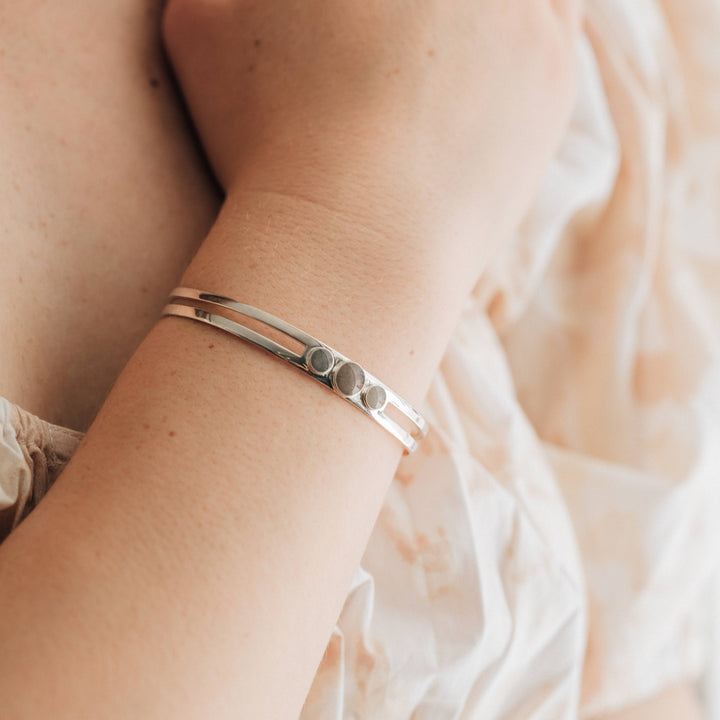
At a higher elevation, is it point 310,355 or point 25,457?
point 310,355

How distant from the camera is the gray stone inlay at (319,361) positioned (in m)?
0.43

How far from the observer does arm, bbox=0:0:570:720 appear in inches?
14.1

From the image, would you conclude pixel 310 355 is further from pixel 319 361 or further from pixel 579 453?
pixel 579 453

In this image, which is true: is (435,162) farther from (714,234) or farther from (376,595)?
(714,234)

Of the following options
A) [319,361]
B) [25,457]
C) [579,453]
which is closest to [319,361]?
[319,361]

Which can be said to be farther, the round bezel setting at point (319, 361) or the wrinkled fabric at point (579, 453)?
the wrinkled fabric at point (579, 453)

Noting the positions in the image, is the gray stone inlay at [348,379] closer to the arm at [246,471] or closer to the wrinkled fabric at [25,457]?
the arm at [246,471]

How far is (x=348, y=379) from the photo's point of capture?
44cm

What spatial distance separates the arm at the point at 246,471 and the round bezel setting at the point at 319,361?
1cm

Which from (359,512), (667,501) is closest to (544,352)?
(667,501)

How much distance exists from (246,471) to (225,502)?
2 centimetres

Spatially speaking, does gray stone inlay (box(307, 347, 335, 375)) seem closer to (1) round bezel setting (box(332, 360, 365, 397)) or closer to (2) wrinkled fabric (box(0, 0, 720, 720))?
(1) round bezel setting (box(332, 360, 365, 397))

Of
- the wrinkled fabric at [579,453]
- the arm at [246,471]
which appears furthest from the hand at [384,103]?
the wrinkled fabric at [579,453]

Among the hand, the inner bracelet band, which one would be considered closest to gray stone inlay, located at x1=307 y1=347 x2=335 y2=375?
the inner bracelet band
